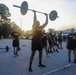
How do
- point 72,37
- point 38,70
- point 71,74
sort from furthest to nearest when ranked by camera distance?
point 72,37 < point 38,70 < point 71,74

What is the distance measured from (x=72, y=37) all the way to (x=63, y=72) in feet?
11.1

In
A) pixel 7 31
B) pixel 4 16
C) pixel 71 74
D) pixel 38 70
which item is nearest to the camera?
pixel 71 74

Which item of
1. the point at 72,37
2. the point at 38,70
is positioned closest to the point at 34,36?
the point at 38,70

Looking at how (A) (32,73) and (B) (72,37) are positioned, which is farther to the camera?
(B) (72,37)

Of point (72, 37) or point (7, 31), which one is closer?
point (72, 37)

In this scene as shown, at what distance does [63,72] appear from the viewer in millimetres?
8945

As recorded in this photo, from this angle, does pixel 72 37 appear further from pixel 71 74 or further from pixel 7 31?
pixel 7 31

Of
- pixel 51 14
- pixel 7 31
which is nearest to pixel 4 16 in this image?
pixel 7 31

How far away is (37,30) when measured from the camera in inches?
368

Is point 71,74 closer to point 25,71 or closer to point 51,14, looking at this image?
point 25,71

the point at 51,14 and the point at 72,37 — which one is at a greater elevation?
the point at 51,14

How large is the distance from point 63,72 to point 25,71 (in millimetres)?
1333

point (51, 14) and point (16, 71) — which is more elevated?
point (51, 14)

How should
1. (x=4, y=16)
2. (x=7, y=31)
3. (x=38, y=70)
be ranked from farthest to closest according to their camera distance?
(x=4, y=16), (x=7, y=31), (x=38, y=70)
